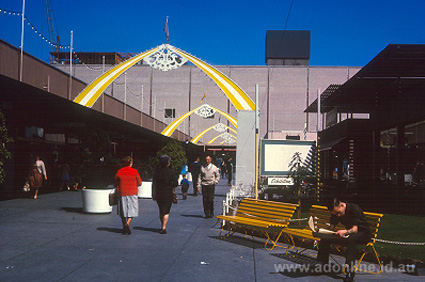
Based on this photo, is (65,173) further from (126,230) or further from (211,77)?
(126,230)

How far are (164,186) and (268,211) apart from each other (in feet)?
7.98

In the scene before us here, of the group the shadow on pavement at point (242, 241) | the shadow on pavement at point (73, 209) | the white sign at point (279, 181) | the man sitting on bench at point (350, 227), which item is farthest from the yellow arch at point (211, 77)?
the man sitting on bench at point (350, 227)

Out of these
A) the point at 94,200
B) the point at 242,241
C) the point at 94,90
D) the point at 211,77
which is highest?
the point at 211,77

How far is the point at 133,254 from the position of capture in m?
7.59

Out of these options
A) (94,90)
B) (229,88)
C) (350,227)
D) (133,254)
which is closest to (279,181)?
(229,88)

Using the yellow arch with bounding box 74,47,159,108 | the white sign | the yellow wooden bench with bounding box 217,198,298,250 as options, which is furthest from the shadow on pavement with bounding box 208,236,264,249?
the yellow arch with bounding box 74,47,159,108

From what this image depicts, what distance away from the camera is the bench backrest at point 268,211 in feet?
27.9

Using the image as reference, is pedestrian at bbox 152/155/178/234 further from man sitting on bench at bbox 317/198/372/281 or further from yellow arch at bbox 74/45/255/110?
yellow arch at bbox 74/45/255/110

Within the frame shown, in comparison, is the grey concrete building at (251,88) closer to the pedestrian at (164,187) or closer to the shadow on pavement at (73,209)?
the shadow on pavement at (73,209)

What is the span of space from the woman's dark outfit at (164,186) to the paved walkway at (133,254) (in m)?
0.67

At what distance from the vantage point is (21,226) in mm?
10344

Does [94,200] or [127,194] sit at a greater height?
[127,194]

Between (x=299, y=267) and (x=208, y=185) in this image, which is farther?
(x=208, y=185)

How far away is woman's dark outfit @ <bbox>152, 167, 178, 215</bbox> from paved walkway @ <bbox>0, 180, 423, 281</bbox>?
67cm
